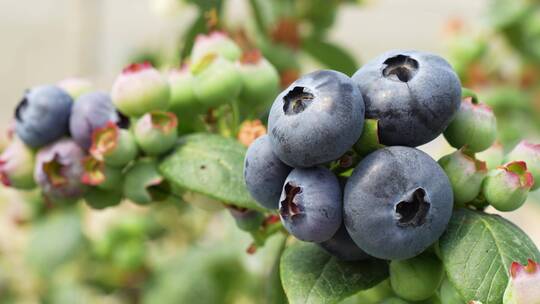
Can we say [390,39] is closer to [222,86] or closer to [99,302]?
[99,302]

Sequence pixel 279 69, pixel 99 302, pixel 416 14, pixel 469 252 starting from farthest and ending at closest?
1. pixel 416 14
2. pixel 99 302
3. pixel 279 69
4. pixel 469 252

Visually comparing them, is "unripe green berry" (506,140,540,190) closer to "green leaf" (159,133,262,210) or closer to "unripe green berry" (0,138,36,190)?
"green leaf" (159,133,262,210)

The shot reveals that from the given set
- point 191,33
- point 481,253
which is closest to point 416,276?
point 481,253

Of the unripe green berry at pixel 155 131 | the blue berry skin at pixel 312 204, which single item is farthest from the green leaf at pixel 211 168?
the blue berry skin at pixel 312 204

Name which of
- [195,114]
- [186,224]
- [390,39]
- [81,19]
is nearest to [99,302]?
[186,224]

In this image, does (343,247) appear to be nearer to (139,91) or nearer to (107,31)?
(139,91)
